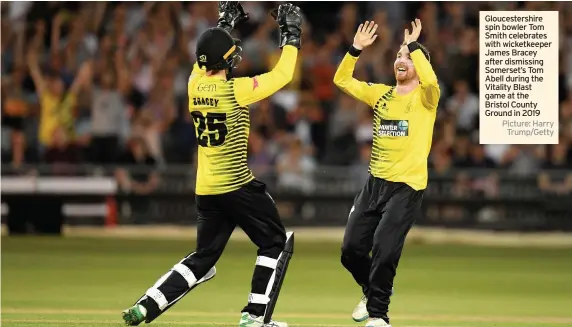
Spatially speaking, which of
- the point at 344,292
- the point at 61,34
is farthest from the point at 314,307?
the point at 61,34

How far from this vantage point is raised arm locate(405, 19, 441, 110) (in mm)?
10133

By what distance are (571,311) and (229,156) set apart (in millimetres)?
4316

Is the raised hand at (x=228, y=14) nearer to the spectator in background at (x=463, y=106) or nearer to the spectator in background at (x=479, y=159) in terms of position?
the spectator in background at (x=479, y=159)

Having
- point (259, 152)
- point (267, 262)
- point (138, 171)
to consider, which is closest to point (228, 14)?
point (267, 262)

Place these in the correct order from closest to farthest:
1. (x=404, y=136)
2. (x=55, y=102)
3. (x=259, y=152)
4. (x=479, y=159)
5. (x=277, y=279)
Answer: (x=277, y=279)
(x=404, y=136)
(x=479, y=159)
(x=259, y=152)
(x=55, y=102)

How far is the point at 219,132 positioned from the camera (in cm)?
1008

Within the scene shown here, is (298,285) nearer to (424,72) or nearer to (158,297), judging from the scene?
(158,297)

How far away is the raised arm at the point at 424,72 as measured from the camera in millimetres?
10133

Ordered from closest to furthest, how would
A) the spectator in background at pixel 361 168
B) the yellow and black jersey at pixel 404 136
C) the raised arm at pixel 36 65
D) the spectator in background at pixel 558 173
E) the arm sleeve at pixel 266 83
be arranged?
the arm sleeve at pixel 266 83 → the yellow and black jersey at pixel 404 136 → the spectator in background at pixel 558 173 → the spectator in background at pixel 361 168 → the raised arm at pixel 36 65

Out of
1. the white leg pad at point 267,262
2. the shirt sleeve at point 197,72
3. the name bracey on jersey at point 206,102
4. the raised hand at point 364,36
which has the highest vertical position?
the raised hand at point 364,36

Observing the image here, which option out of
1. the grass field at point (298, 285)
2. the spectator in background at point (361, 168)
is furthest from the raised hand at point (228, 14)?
the spectator in background at point (361, 168)

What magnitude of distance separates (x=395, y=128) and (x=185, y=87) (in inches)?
433

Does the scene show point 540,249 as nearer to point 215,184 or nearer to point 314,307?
point 314,307

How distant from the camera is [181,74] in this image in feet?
69.7
